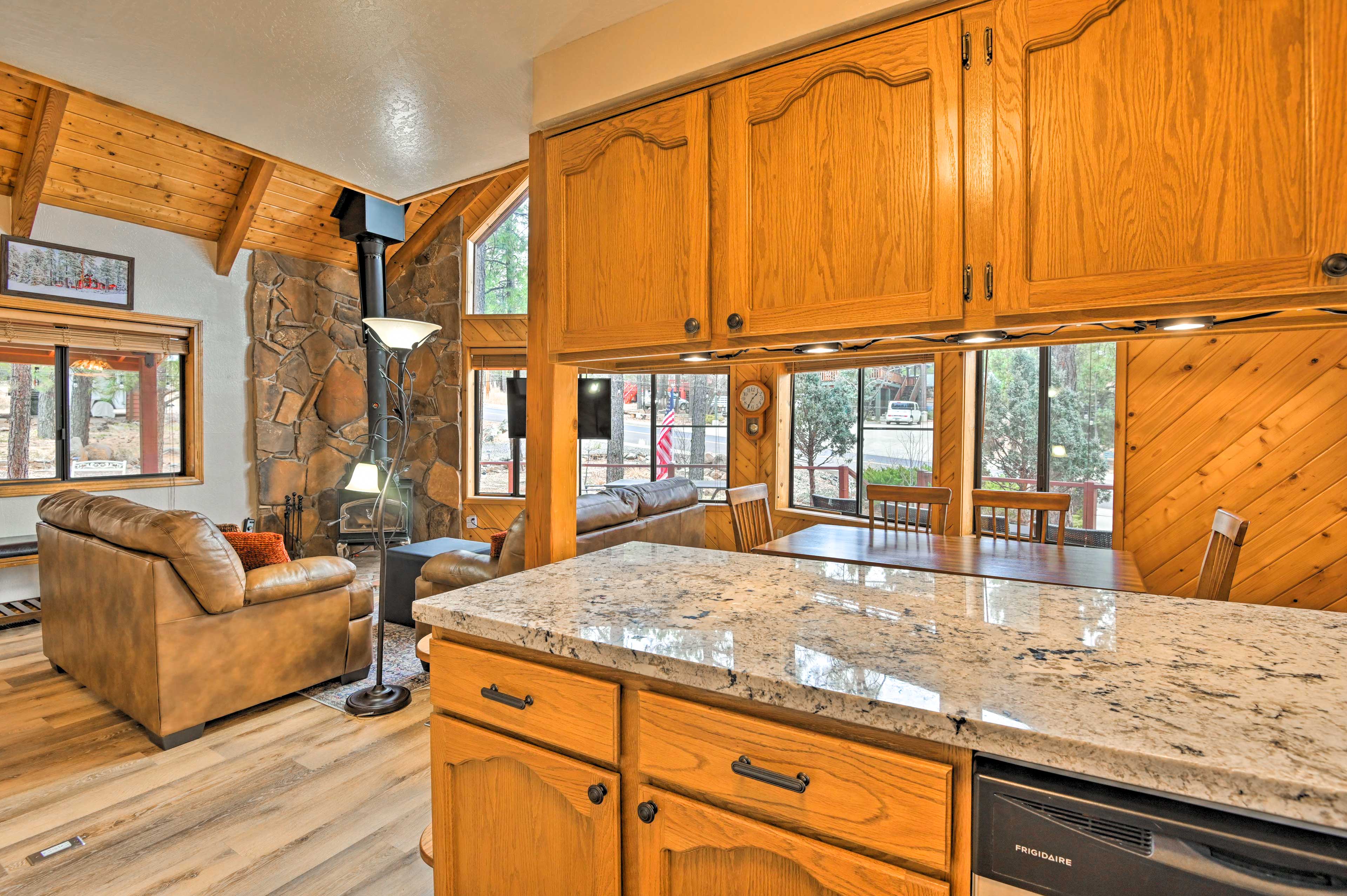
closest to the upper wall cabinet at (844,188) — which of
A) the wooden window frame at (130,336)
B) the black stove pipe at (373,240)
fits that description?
the black stove pipe at (373,240)

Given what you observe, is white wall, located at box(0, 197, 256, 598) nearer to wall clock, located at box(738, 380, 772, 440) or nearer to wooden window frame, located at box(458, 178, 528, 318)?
wooden window frame, located at box(458, 178, 528, 318)

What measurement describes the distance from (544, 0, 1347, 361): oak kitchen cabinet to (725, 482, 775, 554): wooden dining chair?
1771 mm

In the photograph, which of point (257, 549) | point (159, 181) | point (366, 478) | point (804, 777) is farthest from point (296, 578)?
point (159, 181)

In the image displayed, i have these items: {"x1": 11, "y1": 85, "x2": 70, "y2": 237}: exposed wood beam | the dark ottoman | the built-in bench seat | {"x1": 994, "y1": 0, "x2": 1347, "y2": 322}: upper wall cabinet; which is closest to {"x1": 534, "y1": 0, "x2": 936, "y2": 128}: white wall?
{"x1": 994, "y1": 0, "x2": 1347, "y2": 322}: upper wall cabinet

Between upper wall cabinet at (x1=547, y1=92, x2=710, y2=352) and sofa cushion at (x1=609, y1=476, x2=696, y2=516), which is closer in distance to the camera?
upper wall cabinet at (x1=547, y1=92, x2=710, y2=352)

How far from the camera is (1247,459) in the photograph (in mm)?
3299

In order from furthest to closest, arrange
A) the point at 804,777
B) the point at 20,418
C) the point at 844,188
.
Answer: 1. the point at 20,418
2. the point at 844,188
3. the point at 804,777

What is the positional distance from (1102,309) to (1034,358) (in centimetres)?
385

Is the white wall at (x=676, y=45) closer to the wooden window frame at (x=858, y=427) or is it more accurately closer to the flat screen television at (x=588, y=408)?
the wooden window frame at (x=858, y=427)

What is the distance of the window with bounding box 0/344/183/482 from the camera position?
183 inches

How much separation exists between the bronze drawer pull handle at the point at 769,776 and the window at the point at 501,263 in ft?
21.5

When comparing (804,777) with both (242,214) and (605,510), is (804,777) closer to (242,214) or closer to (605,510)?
(605,510)

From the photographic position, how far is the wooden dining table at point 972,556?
2.37 metres

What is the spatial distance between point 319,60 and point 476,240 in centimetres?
556
